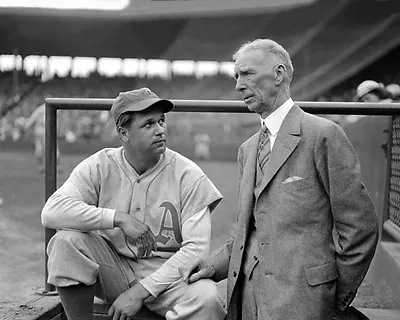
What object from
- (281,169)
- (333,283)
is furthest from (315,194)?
(333,283)

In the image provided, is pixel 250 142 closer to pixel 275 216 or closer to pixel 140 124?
pixel 275 216

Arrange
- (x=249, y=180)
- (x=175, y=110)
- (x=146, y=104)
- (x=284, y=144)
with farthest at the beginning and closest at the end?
(x=175, y=110) → (x=146, y=104) → (x=249, y=180) → (x=284, y=144)

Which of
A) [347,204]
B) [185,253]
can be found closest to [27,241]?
[185,253]

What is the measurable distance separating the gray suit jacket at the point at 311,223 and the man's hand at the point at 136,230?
52cm

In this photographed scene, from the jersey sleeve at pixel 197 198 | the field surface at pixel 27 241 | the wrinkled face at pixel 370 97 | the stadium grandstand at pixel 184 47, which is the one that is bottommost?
the field surface at pixel 27 241

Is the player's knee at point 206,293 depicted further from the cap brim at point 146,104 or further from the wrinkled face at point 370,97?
the wrinkled face at point 370,97

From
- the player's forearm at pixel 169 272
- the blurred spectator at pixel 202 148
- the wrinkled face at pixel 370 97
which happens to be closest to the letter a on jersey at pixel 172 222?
the player's forearm at pixel 169 272

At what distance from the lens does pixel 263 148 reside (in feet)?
6.98

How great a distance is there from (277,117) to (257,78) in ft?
0.52

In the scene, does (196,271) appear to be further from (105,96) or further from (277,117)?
(105,96)

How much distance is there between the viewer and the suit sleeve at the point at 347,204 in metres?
1.92

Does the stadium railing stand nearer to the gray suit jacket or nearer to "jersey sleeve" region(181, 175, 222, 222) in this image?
"jersey sleeve" region(181, 175, 222, 222)

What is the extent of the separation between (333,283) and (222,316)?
0.54 m

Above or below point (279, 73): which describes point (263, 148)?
below
